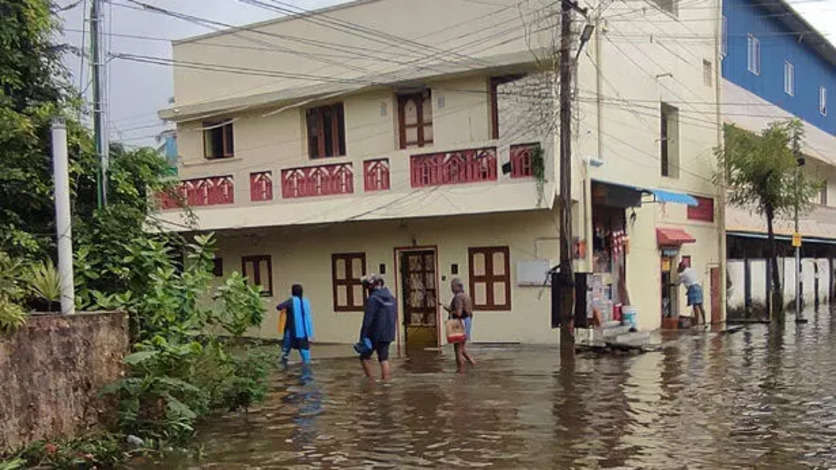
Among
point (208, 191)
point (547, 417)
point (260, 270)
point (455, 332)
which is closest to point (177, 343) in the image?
point (547, 417)

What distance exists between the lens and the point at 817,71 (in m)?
34.8

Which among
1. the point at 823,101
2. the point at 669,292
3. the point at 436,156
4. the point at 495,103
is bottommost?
the point at 669,292

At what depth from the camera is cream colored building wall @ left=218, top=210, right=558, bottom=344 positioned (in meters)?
17.0

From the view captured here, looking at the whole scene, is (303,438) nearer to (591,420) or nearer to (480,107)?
(591,420)

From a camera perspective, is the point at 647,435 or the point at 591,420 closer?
the point at 647,435

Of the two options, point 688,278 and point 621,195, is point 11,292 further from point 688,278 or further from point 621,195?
point 688,278

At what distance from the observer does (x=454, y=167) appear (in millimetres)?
16750

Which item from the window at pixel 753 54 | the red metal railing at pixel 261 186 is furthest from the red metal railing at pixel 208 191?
the window at pixel 753 54

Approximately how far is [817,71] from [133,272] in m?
33.9

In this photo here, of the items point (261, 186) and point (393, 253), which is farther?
point (261, 186)

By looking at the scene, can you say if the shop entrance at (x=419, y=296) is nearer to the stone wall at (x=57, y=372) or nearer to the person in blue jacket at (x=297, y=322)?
the person in blue jacket at (x=297, y=322)

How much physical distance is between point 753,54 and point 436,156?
15.9 metres

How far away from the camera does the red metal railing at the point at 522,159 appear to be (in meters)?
15.9

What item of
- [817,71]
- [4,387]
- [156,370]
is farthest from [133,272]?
[817,71]
